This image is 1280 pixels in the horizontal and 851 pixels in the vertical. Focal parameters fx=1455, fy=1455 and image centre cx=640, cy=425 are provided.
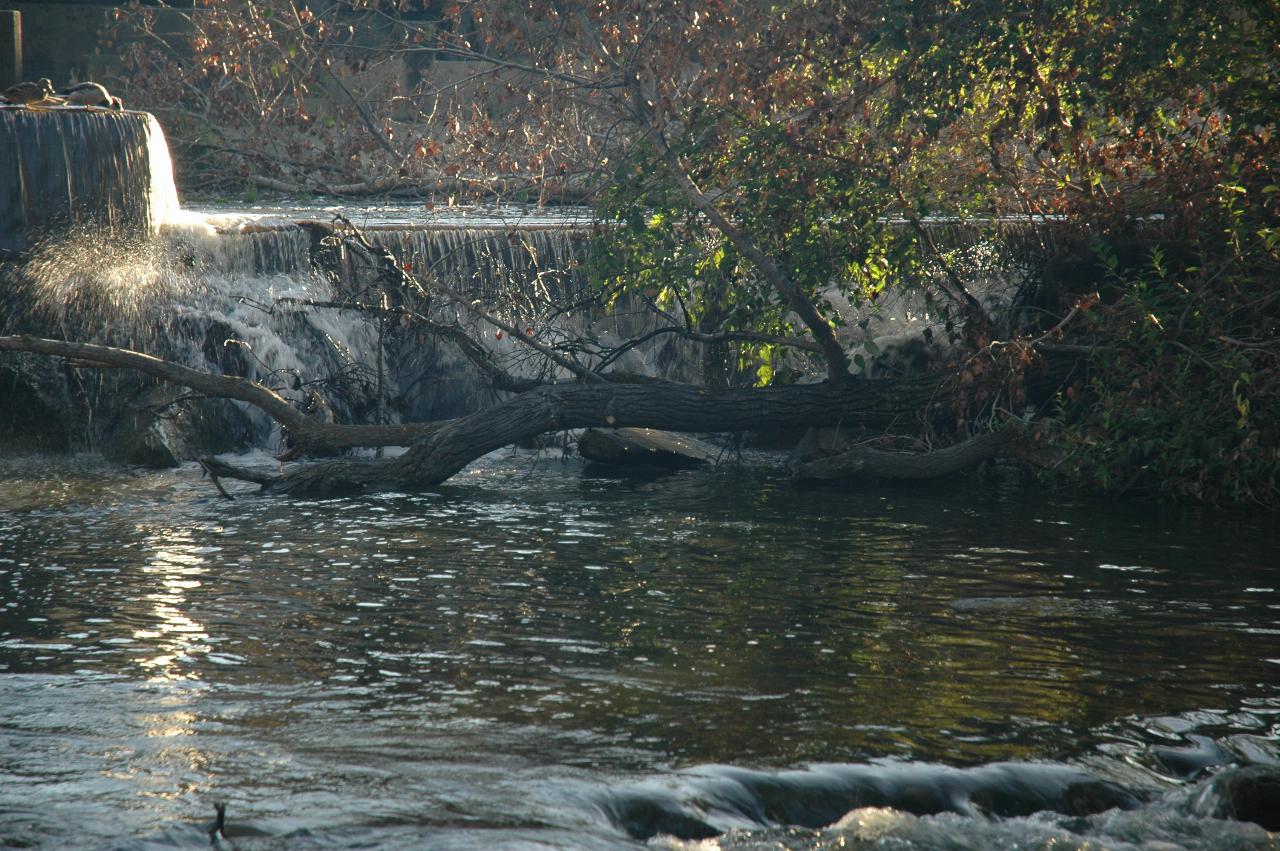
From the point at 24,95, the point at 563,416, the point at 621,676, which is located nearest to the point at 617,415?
the point at 563,416

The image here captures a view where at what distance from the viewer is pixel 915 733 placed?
616cm

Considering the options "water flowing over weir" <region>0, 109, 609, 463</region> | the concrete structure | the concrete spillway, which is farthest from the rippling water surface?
the concrete structure

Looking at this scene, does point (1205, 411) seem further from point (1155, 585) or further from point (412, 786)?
point (412, 786)

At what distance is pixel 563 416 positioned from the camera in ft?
42.7

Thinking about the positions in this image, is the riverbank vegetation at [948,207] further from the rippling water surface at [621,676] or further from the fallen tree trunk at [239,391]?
the rippling water surface at [621,676]

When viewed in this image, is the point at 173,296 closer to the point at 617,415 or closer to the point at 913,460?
the point at 617,415

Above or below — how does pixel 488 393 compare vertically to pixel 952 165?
below

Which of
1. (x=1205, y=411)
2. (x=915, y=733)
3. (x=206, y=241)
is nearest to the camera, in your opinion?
(x=915, y=733)

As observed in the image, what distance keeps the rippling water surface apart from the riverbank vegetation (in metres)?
1.26

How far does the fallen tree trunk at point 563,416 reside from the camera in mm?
12188

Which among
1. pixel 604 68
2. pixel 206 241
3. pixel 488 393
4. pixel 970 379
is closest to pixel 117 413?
pixel 206 241

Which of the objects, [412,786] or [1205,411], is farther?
[1205,411]

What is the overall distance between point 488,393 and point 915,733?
35.4 ft

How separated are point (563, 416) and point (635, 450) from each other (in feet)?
4.80
